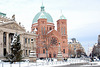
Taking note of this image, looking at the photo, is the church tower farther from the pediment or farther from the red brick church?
the pediment

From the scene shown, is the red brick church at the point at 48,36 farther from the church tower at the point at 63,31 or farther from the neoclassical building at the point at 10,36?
the neoclassical building at the point at 10,36

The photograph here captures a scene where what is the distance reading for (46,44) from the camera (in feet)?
298

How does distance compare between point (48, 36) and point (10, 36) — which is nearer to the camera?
point (10, 36)

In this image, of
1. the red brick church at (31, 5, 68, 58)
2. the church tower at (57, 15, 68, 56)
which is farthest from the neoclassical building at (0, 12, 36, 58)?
the church tower at (57, 15, 68, 56)

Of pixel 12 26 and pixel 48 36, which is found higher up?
pixel 12 26

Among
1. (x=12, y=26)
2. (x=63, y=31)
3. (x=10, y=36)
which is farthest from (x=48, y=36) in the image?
(x=12, y=26)

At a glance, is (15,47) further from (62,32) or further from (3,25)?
(62,32)

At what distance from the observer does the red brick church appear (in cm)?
9081

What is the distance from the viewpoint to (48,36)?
311 ft

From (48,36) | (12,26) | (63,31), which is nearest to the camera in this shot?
(12,26)

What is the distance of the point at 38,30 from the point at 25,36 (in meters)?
32.2

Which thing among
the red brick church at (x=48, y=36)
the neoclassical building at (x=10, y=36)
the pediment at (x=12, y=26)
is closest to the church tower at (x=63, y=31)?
the red brick church at (x=48, y=36)

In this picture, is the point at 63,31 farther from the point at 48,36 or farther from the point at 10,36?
the point at 10,36

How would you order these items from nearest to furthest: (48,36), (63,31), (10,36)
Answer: (10,36)
(48,36)
(63,31)
